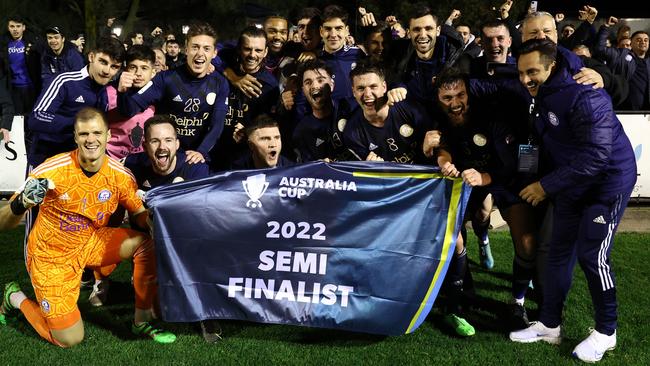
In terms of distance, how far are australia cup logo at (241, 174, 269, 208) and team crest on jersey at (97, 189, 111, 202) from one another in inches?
41.5

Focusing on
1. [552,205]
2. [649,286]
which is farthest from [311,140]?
[649,286]

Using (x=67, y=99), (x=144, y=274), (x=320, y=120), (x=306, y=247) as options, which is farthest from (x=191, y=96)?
(x=306, y=247)

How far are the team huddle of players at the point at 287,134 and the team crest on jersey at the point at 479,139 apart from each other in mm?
11

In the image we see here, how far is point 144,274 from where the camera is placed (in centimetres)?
462

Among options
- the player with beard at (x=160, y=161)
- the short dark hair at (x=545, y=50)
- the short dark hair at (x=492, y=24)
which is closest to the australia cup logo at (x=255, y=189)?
the player with beard at (x=160, y=161)

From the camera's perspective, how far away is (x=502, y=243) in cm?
717

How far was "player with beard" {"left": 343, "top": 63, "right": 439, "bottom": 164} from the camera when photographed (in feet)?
16.3

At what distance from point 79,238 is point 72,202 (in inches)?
11.7

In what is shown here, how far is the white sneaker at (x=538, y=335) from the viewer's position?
4.52 metres

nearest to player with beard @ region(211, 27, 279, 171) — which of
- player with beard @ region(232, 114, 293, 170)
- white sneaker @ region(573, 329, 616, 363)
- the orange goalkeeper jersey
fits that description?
player with beard @ region(232, 114, 293, 170)

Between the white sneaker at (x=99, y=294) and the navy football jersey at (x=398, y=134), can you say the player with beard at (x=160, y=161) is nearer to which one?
the white sneaker at (x=99, y=294)

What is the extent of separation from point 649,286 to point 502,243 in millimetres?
1752

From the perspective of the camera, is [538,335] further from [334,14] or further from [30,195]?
[30,195]

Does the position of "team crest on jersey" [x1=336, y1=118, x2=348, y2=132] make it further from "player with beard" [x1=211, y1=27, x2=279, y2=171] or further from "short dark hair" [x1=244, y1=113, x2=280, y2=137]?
"player with beard" [x1=211, y1=27, x2=279, y2=171]
